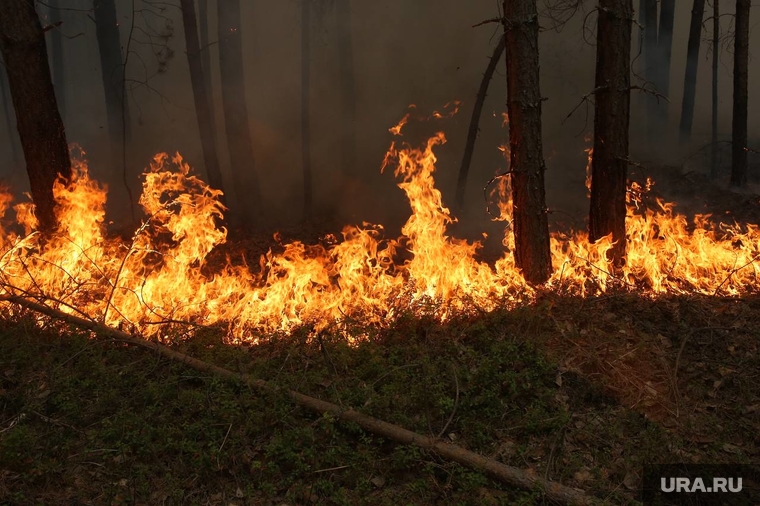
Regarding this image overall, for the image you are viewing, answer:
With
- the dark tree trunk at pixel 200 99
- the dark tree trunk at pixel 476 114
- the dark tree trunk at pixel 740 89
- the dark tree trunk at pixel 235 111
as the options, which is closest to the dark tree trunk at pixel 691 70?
the dark tree trunk at pixel 740 89

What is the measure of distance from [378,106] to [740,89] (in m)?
14.9

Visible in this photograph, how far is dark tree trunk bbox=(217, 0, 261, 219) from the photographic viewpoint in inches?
562

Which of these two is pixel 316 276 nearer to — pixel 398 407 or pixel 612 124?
pixel 398 407

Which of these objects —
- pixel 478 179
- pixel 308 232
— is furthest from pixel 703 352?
pixel 478 179

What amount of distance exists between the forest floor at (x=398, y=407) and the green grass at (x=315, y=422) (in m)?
0.02

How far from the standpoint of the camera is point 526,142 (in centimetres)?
741

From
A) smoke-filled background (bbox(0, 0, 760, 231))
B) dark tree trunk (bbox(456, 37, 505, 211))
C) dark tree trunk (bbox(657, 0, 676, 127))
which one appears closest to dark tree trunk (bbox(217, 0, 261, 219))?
smoke-filled background (bbox(0, 0, 760, 231))

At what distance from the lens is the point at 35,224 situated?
8.57 metres

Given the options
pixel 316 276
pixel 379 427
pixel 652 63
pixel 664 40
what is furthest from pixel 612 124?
pixel 664 40

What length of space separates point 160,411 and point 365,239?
393cm

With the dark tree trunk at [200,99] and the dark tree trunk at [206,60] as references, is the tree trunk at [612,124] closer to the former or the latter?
the dark tree trunk at [200,99]

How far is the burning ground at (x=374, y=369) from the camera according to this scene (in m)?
4.73

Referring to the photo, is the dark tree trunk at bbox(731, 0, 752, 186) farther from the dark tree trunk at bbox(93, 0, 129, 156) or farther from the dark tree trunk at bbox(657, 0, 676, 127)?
the dark tree trunk at bbox(93, 0, 129, 156)

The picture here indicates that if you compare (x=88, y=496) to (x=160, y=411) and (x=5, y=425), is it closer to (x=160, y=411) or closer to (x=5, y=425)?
(x=160, y=411)
